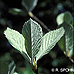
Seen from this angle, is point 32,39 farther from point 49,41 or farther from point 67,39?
point 67,39

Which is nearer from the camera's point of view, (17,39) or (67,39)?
(17,39)

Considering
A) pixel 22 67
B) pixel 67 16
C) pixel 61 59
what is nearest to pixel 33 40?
pixel 67 16

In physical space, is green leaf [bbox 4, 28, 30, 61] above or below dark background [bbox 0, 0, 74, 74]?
below

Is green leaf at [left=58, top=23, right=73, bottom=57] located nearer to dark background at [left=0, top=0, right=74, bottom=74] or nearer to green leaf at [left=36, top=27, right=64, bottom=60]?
green leaf at [left=36, top=27, right=64, bottom=60]

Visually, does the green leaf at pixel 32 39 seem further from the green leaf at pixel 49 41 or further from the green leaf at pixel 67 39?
the green leaf at pixel 67 39

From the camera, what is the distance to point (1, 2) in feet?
7.63

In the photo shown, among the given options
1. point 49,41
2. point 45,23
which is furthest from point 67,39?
point 45,23

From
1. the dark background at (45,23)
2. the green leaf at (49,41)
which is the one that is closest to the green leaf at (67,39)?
the green leaf at (49,41)

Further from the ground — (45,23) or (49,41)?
(45,23)

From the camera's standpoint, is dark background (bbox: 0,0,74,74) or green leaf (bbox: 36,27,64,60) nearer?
green leaf (bbox: 36,27,64,60)

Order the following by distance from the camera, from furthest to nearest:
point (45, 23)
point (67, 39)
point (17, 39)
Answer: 1. point (45, 23)
2. point (67, 39)
3. point (17, 39)

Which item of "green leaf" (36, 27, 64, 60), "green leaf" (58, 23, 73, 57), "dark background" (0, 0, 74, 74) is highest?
"dark background" (0, 0, 74, 74)

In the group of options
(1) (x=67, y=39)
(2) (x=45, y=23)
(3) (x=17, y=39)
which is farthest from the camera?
(2) (x=45, y=23)

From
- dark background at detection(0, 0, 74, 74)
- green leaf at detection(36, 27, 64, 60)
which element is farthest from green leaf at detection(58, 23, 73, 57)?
dark background at detection(0, 0, 74, 74)
